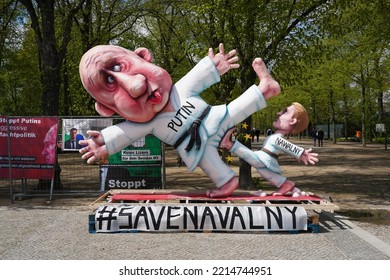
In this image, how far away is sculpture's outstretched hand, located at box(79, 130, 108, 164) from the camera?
656cm

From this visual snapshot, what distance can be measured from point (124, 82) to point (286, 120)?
119 inches

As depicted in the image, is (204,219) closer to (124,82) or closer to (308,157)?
(308,157)

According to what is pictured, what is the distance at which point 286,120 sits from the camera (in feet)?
24.9

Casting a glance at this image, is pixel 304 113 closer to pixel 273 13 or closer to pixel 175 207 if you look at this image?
pixel 175 207

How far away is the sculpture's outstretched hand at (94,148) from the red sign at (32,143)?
367cm

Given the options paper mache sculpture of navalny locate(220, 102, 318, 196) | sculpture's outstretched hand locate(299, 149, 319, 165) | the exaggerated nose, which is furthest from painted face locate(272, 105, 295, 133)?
the exaggerated nose

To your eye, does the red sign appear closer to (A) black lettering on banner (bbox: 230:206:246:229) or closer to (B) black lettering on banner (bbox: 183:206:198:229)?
(B) black lettering on banner (bbox: 183:206:198:229)

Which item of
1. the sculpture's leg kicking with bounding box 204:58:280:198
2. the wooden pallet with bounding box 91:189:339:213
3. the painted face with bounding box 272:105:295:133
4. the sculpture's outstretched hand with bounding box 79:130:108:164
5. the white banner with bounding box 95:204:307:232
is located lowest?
the white banner with bounding box 95:204:307:232

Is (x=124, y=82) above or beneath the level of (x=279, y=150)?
above

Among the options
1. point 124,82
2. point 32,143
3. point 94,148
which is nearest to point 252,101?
point 124,82

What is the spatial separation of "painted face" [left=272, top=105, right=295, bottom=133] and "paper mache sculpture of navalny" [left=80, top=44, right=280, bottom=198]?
66cm

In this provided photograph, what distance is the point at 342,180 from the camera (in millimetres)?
13406

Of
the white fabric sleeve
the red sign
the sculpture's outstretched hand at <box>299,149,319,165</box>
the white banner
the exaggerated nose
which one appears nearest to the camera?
the exaggerated nose

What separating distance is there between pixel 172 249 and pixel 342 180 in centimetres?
923
